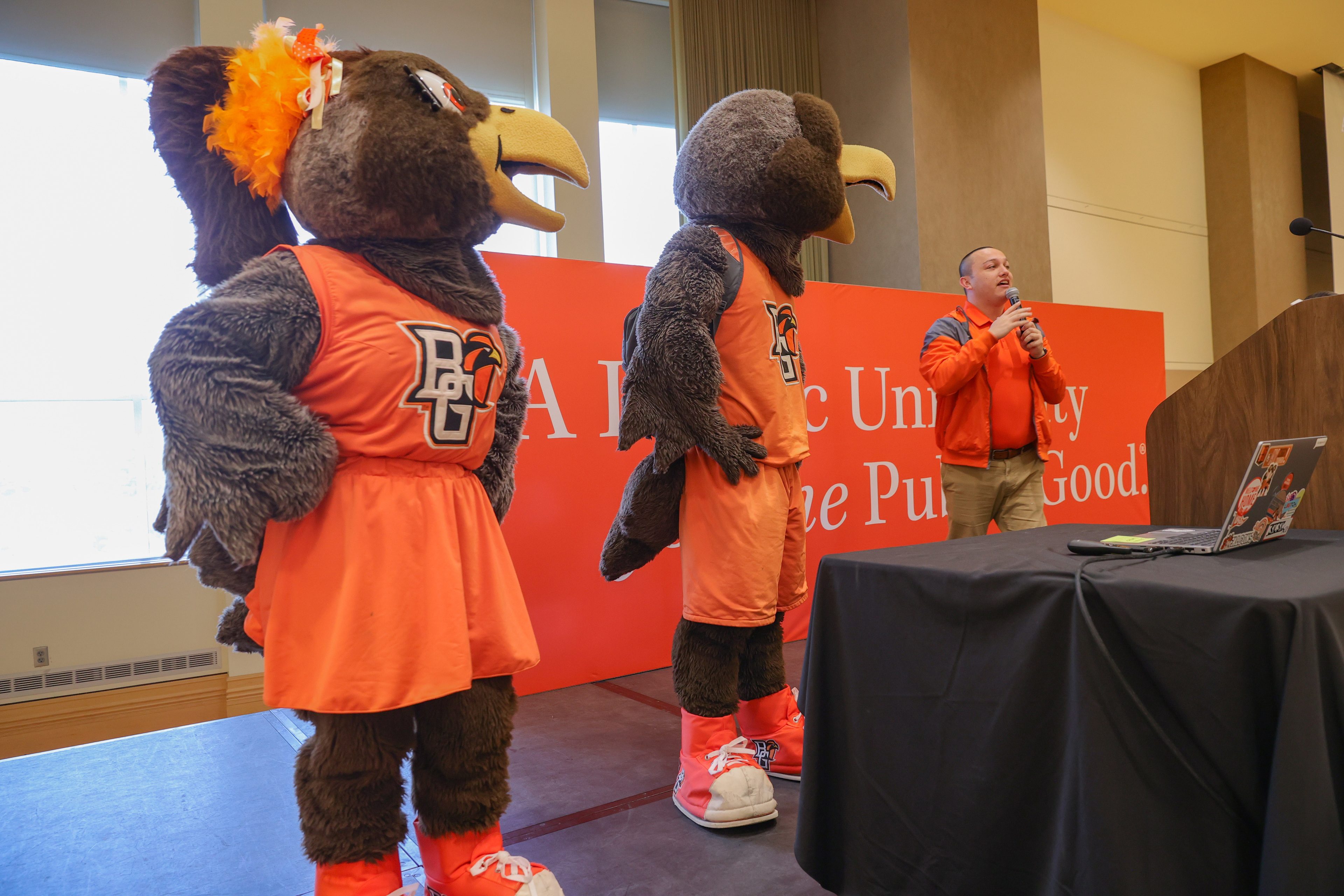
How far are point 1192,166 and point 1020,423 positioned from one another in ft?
18.9

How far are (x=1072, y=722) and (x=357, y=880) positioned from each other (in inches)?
36.6

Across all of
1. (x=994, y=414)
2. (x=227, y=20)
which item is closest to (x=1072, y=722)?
(x=994, y=414)

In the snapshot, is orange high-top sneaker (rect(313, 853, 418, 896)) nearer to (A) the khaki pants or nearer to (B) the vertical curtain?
(A) the khaki pants

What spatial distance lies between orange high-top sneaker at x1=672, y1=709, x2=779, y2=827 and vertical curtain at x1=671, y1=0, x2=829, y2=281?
133 inches

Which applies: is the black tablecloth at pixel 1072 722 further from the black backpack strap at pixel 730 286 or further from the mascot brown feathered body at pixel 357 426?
the black backpack strap at pixel 730 286

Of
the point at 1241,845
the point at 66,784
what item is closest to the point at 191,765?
the point at 66,784

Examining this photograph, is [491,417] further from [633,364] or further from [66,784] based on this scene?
[66,784]

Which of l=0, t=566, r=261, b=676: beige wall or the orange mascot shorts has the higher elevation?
the orange mascot shorts

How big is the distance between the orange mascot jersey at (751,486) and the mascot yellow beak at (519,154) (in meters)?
0.45

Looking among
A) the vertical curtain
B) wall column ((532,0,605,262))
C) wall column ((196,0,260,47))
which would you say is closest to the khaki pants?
wall column ((532,0,605,262))

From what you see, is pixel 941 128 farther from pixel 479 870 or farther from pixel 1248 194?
pixel 479 870

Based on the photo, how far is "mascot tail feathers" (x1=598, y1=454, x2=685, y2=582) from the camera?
177 cm

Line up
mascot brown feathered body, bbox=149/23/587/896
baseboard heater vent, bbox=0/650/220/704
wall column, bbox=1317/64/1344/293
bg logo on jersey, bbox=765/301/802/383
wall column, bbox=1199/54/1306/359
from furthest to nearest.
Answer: wall column, bbox=1317/64/1344/293, wall column, bbox=1199/54/1306/359, baseboard heater vent, bbox=0/650/220/704, bg logo on jersey, bbox=765/301/802/383, mascot brown feathered body, bbox=149/23/587/896

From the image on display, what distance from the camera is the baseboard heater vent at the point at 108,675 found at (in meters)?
2.92
